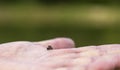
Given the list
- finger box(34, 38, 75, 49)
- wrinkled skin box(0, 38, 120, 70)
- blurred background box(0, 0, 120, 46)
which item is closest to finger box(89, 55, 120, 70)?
wrinkled skin box(0, 38, 120, 70)

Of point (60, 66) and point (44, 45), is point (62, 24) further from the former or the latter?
point (60, 66)

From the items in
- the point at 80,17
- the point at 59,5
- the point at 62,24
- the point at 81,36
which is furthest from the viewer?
the point at 59,5

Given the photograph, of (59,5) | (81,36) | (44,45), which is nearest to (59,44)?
(44,45)

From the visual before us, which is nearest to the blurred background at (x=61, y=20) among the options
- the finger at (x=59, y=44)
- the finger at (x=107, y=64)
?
the finger at (x=59, y=44)

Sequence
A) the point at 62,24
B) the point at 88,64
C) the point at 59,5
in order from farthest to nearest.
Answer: the point at 59,5, the point at 62,24, the point at 88,64

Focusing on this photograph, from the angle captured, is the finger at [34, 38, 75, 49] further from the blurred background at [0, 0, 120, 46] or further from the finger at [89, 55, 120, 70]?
the blurred background at [0, 0, 120, 46]

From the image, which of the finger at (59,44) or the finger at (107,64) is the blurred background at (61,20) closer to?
the finger at (59,44)
